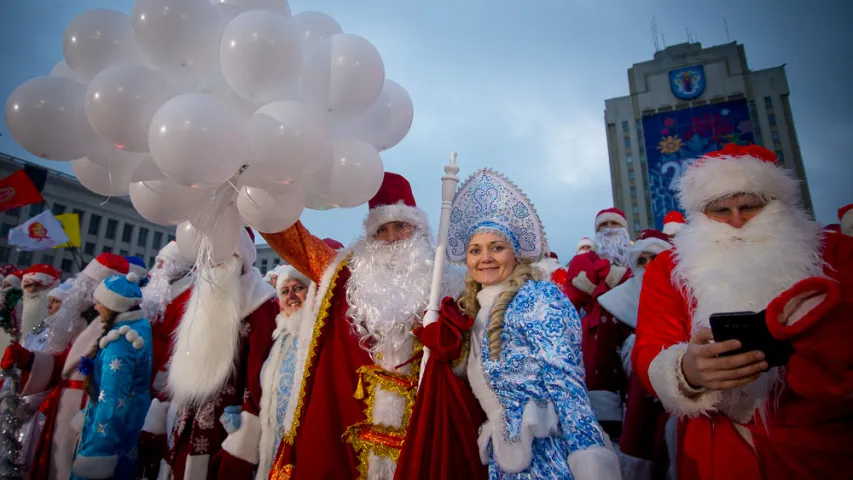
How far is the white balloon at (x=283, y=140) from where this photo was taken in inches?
71.2

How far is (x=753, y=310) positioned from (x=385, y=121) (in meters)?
2.06

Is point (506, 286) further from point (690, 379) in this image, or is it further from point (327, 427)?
point (327, 427)

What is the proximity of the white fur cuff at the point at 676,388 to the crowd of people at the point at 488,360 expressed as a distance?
0.01 meters

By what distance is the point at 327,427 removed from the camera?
2492mm

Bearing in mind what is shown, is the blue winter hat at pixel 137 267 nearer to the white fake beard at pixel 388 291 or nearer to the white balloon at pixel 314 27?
the white fake beard at pixel 388 291

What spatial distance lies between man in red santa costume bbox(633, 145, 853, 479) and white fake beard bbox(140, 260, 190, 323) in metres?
5.41

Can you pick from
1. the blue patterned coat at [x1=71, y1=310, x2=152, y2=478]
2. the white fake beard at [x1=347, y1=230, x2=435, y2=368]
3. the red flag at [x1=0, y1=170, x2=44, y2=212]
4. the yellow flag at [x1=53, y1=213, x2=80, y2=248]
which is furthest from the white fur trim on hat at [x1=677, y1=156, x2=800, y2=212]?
the yellow flag at [x1=53, y1=213, x2=80, y2=248]

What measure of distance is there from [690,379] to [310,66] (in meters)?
2.24

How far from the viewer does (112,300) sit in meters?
4.07

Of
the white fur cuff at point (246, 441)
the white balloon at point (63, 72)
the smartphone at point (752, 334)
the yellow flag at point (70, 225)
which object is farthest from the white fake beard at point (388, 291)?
the yellow flag at point (70, 225)

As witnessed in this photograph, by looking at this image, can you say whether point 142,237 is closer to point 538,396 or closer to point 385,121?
point 385,121

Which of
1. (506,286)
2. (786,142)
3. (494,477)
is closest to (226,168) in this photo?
(506,286)

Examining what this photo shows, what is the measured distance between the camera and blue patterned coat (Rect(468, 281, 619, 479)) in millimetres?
Result: 1780

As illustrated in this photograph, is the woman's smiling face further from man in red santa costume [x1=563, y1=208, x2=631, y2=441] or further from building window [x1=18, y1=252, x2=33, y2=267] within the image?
building window [x1=18, y1=252, x2=33, y2=267]
